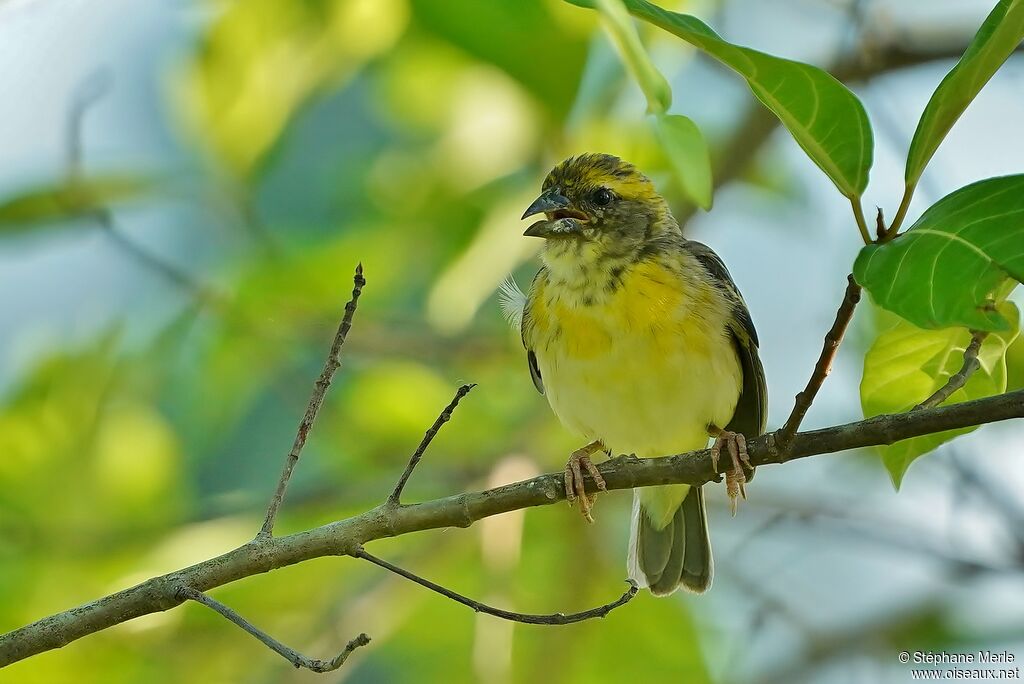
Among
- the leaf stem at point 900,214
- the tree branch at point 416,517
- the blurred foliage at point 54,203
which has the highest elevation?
the blurred foliage at point 54,203

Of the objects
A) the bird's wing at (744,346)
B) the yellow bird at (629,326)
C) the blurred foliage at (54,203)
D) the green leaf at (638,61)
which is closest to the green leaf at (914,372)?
the green leaf at (638,61)

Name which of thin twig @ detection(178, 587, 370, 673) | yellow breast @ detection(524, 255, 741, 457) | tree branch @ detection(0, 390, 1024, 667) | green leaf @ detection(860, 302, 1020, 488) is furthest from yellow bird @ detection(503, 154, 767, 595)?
thin twig @ detection(178, 587, 370, 673)

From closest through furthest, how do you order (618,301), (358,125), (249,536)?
(618,301) → (249,536) → (358,125)

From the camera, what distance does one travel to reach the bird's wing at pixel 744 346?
11.8ft

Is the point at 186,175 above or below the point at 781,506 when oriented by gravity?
above

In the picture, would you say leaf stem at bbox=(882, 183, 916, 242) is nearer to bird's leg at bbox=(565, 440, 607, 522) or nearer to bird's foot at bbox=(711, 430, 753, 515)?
bird's foot at bbox=(711, 430, 753, 515)

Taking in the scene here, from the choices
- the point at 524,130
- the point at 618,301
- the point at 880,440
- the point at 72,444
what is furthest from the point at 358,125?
the point at 880,440

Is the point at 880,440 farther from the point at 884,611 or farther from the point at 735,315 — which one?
the point at 884,611

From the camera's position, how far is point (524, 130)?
4469mm

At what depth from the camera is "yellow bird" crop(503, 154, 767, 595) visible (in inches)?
135

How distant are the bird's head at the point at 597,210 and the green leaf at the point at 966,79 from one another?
173 centimetres

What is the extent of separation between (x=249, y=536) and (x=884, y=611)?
2.59 meters

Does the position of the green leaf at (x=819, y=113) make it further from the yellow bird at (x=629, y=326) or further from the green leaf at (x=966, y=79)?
the yellow bird at (x=629, y=326)

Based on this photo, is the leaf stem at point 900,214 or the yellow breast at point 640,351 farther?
the yellow breast at point 640,351
